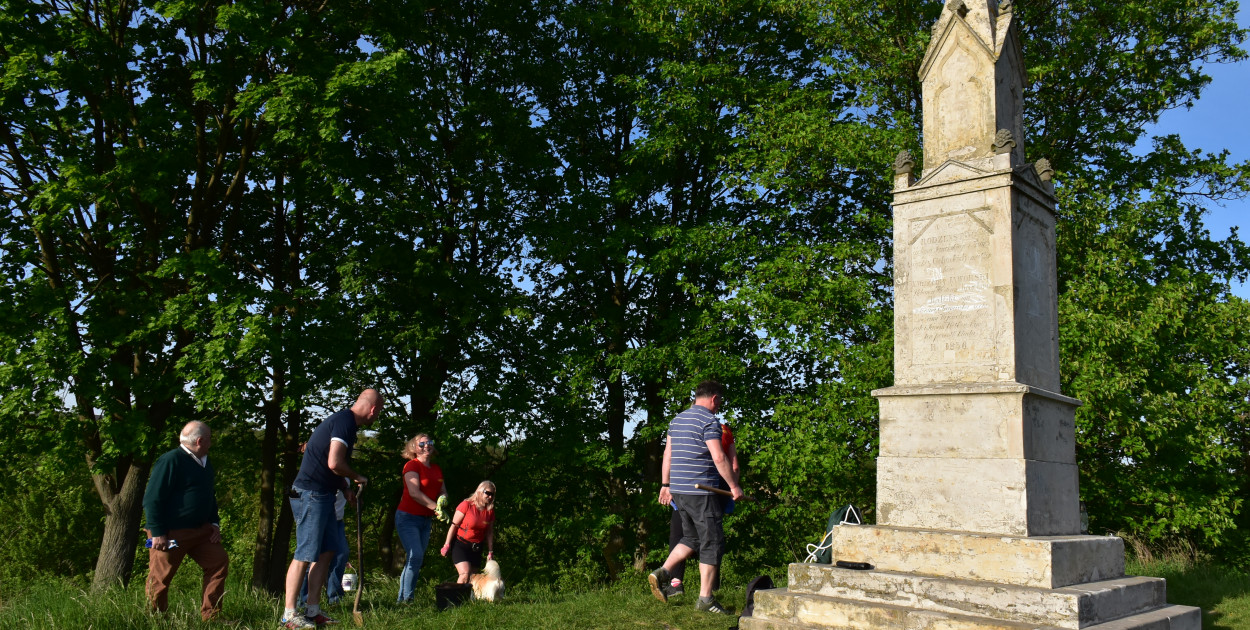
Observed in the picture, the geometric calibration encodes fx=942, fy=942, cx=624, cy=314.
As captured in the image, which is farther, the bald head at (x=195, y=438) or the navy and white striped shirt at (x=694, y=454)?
the navy and white striped shirt at (x=694, y=454)

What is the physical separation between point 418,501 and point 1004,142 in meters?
5.42

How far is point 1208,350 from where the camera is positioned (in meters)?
12.5

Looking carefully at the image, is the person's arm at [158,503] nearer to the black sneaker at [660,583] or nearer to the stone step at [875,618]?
the black sneaker at [660,583]

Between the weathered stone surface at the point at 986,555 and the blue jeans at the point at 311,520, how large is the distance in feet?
11.4

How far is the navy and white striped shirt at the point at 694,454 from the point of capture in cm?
712

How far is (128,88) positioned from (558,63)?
7693mm

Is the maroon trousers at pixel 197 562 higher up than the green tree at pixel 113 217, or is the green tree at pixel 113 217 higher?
the green tree at pixel 113 217

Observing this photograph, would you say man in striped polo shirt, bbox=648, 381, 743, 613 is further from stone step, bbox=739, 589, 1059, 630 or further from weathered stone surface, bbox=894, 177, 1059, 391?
weathered stone surface, bbox=894, 177, 1059, 391

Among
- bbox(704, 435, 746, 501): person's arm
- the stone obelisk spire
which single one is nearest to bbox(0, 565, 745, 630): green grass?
bbox(704, 435, 746, 501): person's arm

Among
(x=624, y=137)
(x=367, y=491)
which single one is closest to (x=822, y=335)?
(x=624, y=137)

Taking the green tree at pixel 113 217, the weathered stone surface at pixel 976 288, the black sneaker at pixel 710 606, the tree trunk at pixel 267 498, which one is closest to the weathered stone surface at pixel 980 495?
the weathered stone surface at pixel 976 288

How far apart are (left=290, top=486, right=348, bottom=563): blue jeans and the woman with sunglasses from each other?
5.62ft

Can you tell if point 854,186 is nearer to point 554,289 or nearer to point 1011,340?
point 554,289

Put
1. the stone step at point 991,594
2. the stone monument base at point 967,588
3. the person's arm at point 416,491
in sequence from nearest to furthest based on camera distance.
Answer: the stone step at point 991,594, the stone monument base at point 967,588, the person's arm at point 416,491
